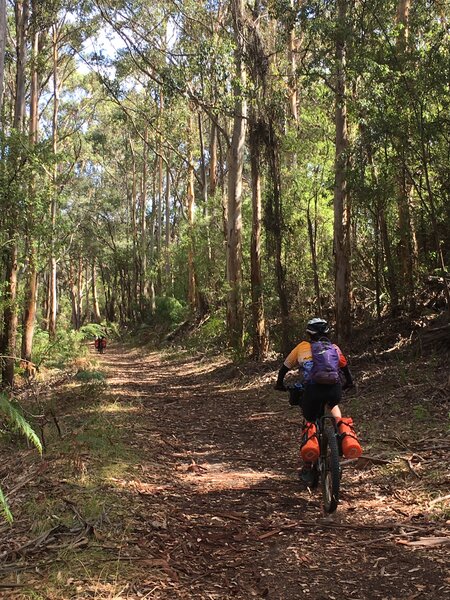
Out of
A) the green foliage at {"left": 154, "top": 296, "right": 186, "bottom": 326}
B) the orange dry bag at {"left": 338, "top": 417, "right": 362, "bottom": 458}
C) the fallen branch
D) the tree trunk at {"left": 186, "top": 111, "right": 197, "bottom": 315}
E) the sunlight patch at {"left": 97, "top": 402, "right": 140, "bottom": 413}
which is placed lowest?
the fallen branch

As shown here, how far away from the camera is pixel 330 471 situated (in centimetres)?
458

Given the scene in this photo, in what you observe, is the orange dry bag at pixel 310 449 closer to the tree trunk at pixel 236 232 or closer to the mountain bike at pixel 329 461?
the mountain bike at pixel 329 461

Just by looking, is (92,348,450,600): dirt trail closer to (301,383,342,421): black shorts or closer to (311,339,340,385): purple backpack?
(301,383,342,421): black shorts

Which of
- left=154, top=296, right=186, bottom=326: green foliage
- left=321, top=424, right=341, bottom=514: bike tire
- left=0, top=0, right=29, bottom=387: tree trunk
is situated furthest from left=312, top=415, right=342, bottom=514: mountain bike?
left=154, top=296, right=186, bottom=326: green foliage

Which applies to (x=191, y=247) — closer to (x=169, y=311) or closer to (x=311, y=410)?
(x=169, y=311)

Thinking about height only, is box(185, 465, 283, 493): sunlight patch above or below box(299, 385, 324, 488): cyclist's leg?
below

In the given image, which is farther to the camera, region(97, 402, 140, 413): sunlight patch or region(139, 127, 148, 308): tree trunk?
region(139, 127, 148, 308): tree trunk

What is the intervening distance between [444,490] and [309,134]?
43.0ft

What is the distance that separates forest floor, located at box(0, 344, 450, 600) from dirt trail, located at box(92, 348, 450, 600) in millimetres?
14

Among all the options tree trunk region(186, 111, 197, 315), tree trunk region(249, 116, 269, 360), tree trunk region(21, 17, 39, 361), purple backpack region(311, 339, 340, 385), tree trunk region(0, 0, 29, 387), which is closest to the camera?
purple backpack region(311, 339, 340, 385)

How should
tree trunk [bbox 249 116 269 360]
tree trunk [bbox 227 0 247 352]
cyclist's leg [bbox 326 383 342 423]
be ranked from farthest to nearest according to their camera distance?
tree trunk [bbox 227 0 247 352] < tree trunk [bbox 249 116 269 360] < cyclist's leg [bbox 326 383 342 423]

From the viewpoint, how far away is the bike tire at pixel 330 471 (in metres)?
4.47

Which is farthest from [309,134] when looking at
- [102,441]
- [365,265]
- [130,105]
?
[130,105]

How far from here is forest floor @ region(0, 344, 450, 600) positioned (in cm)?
346
